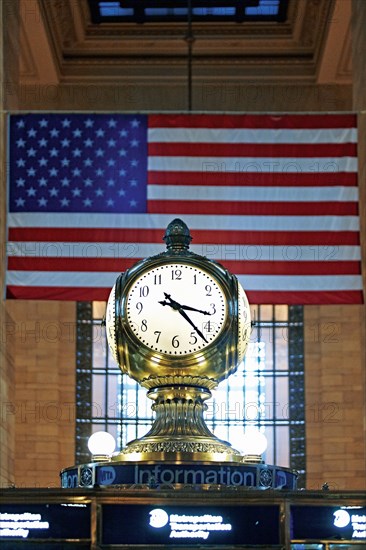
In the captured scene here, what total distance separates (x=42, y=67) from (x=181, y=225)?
66.9ft

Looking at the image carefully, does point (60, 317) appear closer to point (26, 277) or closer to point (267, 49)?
point (267, 49)

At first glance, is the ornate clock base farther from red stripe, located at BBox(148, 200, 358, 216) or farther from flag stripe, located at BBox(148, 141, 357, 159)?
flag stripe, located at BBox(148, 141, 357, 159)

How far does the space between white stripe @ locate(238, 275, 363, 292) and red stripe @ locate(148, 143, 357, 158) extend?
1.18 m

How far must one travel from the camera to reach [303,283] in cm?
1102

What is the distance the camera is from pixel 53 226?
11422 millimetres

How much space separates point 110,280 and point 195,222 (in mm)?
1271

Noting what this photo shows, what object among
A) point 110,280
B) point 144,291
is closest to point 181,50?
point 110,280

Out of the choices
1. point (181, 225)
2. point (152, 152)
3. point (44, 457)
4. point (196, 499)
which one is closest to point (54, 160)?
point (152, 152)

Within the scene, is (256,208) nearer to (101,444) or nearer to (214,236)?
(214,236)

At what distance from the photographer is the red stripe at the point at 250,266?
11.0m

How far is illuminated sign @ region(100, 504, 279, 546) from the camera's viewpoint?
2.47 metres

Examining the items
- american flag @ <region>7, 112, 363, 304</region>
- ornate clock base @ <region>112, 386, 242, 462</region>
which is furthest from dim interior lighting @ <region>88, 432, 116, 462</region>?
american flag @ <region>7, 112, 363, 304</region>

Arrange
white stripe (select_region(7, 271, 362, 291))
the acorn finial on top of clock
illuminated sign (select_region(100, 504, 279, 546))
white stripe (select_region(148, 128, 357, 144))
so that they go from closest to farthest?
illuminated sign (select_region(100, 504, 279, 546)) < the acorn finial on top of clock < white stripe (select_region(7, 271, 362, 291)) < white stripe (select_region(148, 128, 357, 144))

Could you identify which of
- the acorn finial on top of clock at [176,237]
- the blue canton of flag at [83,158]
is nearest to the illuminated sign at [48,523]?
the acorn finial on top of clock at [176,237]
